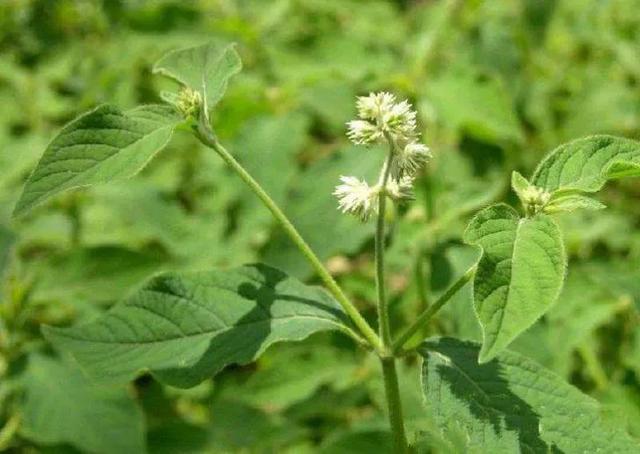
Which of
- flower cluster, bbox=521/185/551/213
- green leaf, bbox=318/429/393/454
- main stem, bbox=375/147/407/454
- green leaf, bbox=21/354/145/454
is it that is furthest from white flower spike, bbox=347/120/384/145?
green leaf, bbox=21/354/145/454

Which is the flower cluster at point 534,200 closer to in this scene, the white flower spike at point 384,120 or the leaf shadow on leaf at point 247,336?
the white flower spike at point 384,120

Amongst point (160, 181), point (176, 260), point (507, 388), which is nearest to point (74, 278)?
point (176, 260)

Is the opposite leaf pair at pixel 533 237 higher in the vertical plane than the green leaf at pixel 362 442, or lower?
higher

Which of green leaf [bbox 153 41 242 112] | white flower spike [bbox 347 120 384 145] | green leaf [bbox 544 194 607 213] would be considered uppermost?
green leaf [bbox 153 41 242 112]

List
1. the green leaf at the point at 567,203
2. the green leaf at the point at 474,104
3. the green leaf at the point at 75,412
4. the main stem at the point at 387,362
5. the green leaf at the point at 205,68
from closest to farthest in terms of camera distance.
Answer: the green leaf at the point at 567,203 < the main stem at the point at 387,362 < the green leaf at the point at 205,68 < the green leaf at the point at 75,412 < the green leaf at the point at 474,104

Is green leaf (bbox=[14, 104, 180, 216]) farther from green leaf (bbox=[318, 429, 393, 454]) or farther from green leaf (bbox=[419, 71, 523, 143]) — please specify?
green leaf (bbox=[419, 71, 523, 143])

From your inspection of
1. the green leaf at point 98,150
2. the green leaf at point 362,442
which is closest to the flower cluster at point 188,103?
the green leaf at point 98,150

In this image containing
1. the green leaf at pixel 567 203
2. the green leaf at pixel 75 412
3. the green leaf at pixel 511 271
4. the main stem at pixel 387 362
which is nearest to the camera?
the green leaf at pixel 511 271
